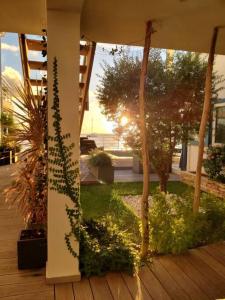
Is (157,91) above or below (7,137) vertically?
above

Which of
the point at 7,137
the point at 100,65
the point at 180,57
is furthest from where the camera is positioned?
the point at 100,65

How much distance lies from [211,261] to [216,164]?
373cm

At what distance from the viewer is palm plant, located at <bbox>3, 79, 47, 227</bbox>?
2.71 meters

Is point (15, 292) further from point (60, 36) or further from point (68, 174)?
point (60, 36)

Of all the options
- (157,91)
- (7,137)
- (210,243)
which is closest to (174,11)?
(7,137)

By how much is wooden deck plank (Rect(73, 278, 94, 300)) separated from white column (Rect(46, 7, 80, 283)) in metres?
0.07

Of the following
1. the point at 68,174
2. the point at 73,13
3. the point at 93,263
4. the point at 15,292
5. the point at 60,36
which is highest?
the point at 73,13

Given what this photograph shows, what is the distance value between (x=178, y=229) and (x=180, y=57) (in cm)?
412

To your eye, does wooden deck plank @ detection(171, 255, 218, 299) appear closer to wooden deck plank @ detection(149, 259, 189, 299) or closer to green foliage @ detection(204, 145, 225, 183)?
wooden deck plank @ detection(149, 259, 189, 299)

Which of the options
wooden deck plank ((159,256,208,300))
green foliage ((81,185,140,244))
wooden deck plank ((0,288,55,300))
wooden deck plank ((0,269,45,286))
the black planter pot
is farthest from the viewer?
green foliage ((81,185,140,244))

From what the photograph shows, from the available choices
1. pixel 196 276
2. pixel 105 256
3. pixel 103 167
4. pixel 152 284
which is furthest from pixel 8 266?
pixel 103 167

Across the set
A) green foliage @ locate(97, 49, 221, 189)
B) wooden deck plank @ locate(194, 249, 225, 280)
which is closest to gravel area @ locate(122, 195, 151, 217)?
green foliage @ locate(97, 49, 221, 189)

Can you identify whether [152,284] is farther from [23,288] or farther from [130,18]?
[130,18]

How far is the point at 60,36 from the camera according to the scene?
212cm
